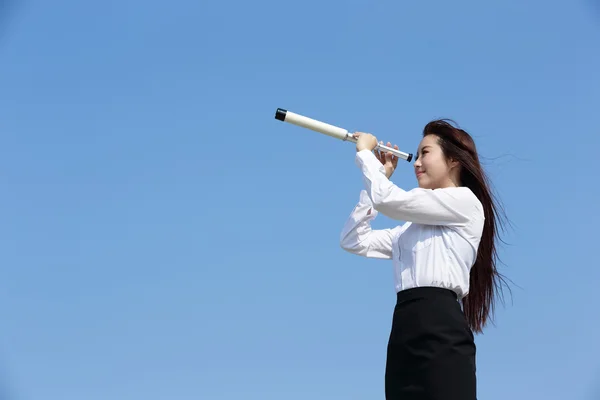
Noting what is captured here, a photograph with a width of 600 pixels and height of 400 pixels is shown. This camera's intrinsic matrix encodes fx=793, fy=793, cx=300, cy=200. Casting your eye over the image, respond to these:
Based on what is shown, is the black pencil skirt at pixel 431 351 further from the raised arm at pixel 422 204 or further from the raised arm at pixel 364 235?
the raised arm at pixel 364 235

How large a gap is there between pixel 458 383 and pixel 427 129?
1.64 meters

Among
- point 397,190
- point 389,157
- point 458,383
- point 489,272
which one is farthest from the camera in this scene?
point 389,157

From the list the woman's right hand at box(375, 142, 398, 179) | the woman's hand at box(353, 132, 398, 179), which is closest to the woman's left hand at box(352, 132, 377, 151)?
the woman's hand at box(353, 132, 398, 179)

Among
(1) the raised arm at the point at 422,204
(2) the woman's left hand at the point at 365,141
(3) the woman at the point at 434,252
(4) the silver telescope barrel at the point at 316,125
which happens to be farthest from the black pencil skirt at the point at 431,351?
(4) the silver telescope barrel at the point at 316,125

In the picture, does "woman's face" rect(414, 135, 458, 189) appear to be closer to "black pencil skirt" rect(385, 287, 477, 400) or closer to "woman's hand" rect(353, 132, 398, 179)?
"woman's hand" rect(353, 132, 398, 179)

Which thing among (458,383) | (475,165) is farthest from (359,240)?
(458,383)

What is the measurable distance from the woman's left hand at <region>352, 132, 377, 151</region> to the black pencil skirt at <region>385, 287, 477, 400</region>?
0.99m

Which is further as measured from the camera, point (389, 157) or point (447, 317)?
point (389, 157)

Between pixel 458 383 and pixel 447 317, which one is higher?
pixel 447 317

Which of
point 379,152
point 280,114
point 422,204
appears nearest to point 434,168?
point 422,204

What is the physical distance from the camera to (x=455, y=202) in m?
4.48

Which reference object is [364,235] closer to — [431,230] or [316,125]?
[431,230]

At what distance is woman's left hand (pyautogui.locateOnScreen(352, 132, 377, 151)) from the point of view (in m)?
4.86

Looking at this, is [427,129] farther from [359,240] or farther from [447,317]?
[447,317]
